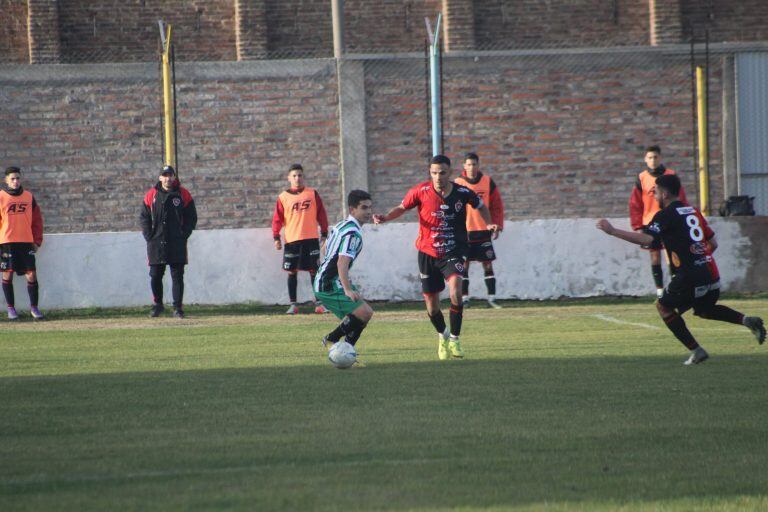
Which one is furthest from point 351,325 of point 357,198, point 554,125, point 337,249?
point 554,125

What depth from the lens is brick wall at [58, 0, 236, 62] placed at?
72.3ft

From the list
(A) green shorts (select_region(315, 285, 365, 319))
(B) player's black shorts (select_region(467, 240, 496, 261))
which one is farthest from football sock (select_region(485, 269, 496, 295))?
(A) green shorts (select_region(315, 285, 365, 319))

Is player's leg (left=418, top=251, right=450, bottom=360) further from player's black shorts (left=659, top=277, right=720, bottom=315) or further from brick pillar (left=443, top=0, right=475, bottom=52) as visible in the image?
brick pillar (left=443, top=0, right=475, bottom=52)

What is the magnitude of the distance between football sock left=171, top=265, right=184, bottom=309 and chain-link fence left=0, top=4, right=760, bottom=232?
532 centimetres

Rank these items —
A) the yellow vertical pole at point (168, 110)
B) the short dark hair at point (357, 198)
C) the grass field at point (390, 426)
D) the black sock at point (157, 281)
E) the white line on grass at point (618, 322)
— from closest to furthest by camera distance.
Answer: the grass field at point (390, 426), the short dark hair at point (357, 198), the white line on grass at point (618, 322), the black sock at point (157, 281), the yellow vertical pole at point (168, 110)

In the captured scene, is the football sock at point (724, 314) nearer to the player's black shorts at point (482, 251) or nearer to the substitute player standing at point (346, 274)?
the substitute player standing at point (346, 274)

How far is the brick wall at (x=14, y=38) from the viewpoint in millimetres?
21906

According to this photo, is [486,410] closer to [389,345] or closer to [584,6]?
[389,345]

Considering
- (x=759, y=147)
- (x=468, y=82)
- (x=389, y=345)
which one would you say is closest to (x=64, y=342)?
(x=389, y=345)

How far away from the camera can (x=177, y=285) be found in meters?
16.3

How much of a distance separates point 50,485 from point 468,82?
57.4ft

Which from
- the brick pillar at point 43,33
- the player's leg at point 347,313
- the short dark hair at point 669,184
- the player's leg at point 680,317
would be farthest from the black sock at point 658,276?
the brick pillar at point 43,33

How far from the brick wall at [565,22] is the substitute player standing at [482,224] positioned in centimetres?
653

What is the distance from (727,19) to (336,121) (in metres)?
8.37
